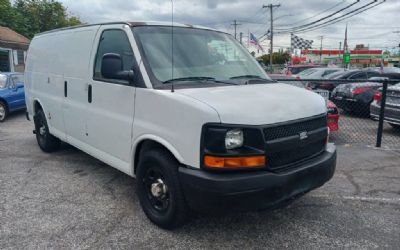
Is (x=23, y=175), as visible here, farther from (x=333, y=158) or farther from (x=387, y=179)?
(x=387, y=179)

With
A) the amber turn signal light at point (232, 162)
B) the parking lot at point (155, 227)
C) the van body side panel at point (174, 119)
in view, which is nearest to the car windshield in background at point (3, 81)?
the parking lot at point (155, 227)

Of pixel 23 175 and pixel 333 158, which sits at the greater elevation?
pixel 333 158

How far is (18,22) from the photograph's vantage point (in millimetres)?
31531

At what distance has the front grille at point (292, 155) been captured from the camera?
3.17 meters

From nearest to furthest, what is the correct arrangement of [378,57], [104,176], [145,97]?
[145,97], [104,176], [378,57]

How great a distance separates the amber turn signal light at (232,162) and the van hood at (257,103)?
11.5 inches

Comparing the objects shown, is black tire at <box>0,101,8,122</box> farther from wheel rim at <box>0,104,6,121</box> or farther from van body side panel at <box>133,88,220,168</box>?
van body side panel at <box>133,88,220,168</box>

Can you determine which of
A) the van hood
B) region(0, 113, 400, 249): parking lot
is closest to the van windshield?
the van hood

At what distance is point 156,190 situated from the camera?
3570 millimetres

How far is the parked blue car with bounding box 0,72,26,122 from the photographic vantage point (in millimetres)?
10875

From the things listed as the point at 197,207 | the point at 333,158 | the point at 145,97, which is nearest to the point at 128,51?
the point at 145,97

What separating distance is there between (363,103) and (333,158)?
770cm

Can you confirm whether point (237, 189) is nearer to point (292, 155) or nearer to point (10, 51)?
point (292, 155)

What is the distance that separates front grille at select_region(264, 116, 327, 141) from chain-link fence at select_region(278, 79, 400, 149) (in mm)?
3188
